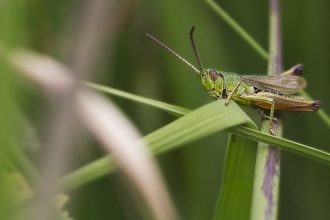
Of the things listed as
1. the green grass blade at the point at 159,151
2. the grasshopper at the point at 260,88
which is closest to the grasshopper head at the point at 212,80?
the grasshopper at the point at 260,88

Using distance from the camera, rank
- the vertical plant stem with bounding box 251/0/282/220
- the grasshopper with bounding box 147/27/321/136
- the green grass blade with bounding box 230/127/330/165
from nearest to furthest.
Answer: the vertical plant stem with bounding box 251/0/282/220 → the green grass blade with bounding box 230/127/330/165 → the grasshopper with bounding box 147/27/321/136

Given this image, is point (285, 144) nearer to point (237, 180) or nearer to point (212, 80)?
point (237, 180)

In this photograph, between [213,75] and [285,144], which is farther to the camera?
[213,75]

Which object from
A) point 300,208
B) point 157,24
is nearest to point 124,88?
point 157,24

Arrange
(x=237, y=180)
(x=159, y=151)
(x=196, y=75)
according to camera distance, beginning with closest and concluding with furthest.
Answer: (x=159, y=151), (x=237, y=180), (x=196, y=75)

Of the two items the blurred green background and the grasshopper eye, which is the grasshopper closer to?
the grasshopper eye

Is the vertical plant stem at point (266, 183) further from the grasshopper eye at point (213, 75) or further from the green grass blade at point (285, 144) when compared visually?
the grasshopper eye at point (213, 75)

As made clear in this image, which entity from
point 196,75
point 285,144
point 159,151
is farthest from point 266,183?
point 196,75

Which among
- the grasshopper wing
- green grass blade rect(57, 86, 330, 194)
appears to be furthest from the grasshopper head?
green grass blade rect(57, 86, 330, 194)
